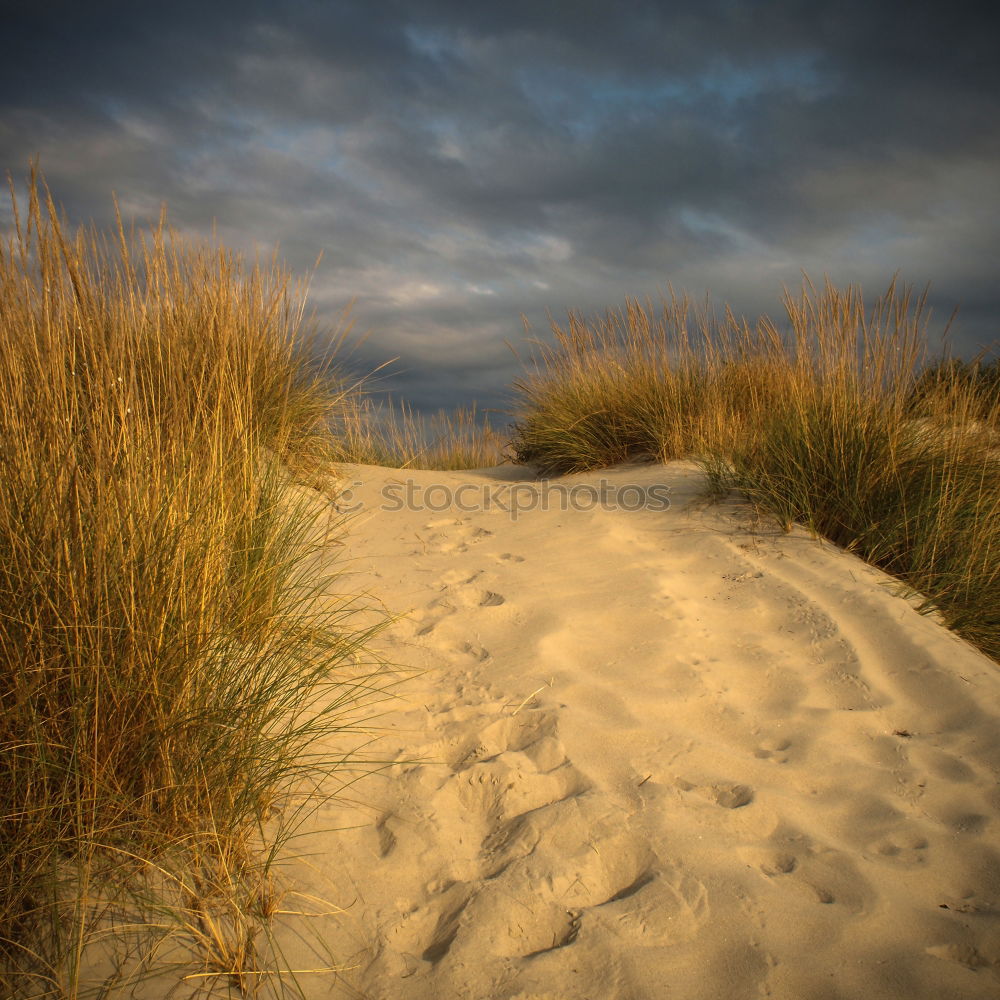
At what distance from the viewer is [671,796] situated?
5.91 feet

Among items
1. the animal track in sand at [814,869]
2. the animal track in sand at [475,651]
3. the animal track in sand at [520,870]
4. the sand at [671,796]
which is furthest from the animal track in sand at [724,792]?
the animal track in sand at [475,651]

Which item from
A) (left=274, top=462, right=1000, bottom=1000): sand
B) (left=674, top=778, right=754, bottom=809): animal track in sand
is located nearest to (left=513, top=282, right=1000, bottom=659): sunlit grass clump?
(left=274, top=462, right=1000, bottom=1000): sand

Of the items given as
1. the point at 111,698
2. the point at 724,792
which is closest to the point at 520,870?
the point at 724,792

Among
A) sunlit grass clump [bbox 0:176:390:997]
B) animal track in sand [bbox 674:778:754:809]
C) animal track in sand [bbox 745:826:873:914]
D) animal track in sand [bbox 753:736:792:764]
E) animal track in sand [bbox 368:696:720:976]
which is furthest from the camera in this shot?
animal track in sand [bbox 753:736:792:764]

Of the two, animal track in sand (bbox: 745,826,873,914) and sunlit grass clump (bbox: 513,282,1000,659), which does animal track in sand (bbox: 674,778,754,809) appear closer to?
animal track in sand (bbox: 745,826,873,914)

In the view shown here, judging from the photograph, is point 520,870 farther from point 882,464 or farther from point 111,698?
point 882,464

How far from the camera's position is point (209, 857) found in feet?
4.51

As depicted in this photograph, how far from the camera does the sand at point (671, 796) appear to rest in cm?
134

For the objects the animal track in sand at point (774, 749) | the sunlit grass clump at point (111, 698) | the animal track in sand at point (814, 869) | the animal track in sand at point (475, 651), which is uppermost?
the sunlit grass clump at point (111, 698)

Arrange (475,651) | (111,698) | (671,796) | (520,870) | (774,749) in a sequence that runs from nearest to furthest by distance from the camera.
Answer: (111,698), (520,870), (671,796), (774,749), (475,651)

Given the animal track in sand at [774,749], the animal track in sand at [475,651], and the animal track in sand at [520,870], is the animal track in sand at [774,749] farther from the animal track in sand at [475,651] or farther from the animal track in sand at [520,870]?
the animal track in sand at [475,651]

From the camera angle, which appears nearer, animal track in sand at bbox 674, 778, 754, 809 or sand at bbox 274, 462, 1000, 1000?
sand at bbox 274, 462, 1000, 1000

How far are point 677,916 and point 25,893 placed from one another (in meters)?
1.28

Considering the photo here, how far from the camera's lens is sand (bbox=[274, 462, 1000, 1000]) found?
134 centimetres
